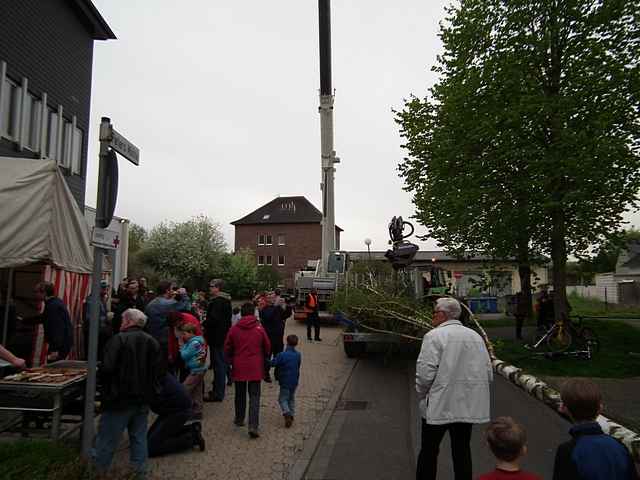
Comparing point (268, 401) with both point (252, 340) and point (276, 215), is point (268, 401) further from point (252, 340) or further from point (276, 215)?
point (276, 215)

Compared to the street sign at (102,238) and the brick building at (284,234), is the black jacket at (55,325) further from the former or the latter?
the brick building at (284,234)

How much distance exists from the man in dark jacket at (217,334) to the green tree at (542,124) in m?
7.21

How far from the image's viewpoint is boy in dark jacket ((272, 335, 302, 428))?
6.46 metres

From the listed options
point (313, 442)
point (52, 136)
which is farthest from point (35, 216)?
point (52, 136)

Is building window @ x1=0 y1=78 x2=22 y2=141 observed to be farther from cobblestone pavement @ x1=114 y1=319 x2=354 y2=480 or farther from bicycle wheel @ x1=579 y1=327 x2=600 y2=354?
bicycle wheel @ x1=579 y1=327 x2=600 y2=354

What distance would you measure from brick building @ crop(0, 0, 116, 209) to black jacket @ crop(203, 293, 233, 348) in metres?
7.33

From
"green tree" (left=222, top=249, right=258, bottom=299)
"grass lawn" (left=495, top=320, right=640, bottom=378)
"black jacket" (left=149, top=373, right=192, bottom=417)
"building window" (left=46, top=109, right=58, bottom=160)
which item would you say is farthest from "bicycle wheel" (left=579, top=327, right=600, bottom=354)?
"green tree" (left=222, top=249, right=258, bottom=299)

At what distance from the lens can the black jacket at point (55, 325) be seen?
6.43m

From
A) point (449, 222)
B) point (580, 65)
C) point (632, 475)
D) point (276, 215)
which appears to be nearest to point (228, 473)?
point (632, 475)

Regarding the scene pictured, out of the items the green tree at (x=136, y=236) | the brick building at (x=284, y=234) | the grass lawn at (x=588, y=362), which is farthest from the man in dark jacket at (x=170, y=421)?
the brick building at (x=284, y=234)

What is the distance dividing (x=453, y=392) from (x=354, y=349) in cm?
823

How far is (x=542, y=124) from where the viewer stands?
456 inches

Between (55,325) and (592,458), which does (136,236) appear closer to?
(55,325)

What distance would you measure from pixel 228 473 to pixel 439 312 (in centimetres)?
259
